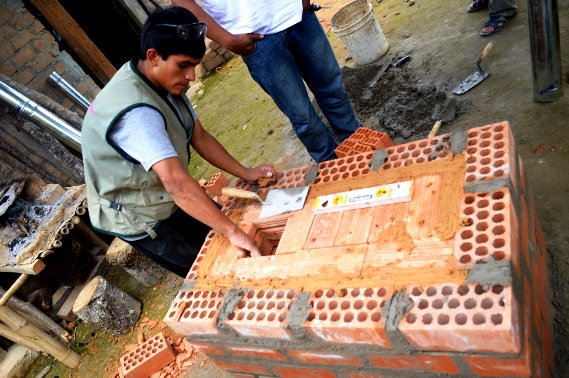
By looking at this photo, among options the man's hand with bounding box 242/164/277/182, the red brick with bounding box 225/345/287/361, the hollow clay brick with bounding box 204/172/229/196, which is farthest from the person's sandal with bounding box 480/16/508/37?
the red brick with bounding box 225/345/287/361

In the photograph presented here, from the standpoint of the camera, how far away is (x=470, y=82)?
12.2 feet

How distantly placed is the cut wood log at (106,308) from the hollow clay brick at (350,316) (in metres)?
2.62

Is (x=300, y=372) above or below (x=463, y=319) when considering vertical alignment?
below

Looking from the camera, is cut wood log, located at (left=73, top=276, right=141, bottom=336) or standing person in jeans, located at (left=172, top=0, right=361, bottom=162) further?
cut wood log, located at (left=73, top=276, right=141, bottom=336)

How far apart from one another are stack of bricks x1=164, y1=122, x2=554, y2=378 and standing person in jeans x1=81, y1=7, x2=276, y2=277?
322 millimetres

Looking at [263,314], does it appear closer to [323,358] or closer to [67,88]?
[323,358]

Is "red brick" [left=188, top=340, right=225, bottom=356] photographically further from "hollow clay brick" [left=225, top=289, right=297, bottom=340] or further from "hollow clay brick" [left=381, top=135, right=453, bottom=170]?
"hollow clay brick" [left=381, top=135, right=453, bottom=170]

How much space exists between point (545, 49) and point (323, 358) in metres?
2.65

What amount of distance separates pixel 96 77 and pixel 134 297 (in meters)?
3.53

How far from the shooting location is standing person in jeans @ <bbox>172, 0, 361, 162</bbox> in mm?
2641

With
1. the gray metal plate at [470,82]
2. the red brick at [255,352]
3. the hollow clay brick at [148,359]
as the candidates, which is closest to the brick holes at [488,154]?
the red brick at [255,352]

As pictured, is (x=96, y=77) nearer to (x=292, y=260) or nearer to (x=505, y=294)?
(x=292, y=260)

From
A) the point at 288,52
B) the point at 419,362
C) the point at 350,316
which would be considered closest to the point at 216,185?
the point at 288,52

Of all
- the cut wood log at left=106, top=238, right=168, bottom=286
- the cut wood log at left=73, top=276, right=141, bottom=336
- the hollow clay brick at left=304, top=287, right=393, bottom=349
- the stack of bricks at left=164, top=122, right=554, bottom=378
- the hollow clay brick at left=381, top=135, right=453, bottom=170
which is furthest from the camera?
the cut wood log at left=106, top=238, right=168, bottom=286
